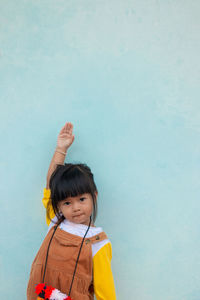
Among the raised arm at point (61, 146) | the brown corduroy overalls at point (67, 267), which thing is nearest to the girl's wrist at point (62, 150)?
the raised arm at point (61, 146)

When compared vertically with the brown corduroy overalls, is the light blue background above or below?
above

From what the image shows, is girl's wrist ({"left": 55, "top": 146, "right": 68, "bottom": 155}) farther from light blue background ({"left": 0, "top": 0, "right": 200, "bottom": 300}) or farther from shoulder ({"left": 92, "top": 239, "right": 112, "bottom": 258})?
shoulder ({"left": 92, "top": 239, "right": 112, "bottom": 258})

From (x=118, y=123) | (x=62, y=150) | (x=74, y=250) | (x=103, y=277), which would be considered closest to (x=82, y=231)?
(x=74, y=250)

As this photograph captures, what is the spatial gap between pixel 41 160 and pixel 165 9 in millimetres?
815

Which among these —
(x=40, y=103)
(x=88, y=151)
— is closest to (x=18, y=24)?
(x=40, y=103)

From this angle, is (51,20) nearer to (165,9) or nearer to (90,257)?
(165,9)

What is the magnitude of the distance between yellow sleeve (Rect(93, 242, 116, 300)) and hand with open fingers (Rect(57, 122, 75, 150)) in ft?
1.37

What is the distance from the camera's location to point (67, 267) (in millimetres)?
948

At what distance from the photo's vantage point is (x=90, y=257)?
95 cm

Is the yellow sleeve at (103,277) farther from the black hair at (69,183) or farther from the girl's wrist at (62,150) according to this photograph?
the girl's wrist at (62,150)

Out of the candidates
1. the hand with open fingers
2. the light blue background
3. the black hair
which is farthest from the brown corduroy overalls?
the hand with open fingers

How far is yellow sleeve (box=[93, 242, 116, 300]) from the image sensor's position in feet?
3.07

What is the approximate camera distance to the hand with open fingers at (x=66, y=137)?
1098 millimetres

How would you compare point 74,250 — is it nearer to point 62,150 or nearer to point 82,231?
point 82,231
